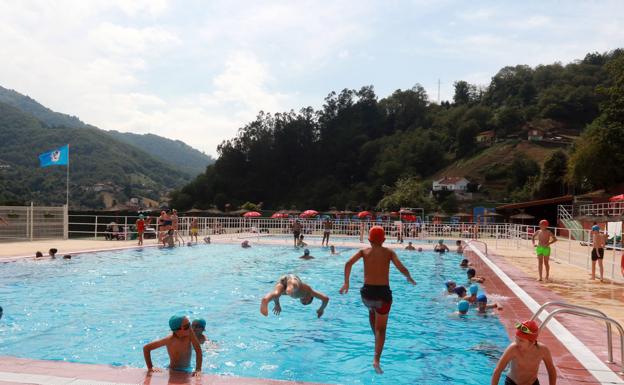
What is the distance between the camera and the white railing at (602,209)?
3668cm

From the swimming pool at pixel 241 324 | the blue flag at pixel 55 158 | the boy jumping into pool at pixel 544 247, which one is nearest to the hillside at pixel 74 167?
the blue flag at pixel 55 158

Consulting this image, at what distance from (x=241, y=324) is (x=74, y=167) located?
152m

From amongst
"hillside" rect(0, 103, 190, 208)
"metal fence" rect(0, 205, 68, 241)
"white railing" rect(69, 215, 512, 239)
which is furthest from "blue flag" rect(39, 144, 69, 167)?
"hillside" rect(0, 103, 190, 208)

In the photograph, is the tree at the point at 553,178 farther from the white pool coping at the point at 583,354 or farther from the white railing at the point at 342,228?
the white pool coping at the point at 583,354

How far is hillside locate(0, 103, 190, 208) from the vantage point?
120m

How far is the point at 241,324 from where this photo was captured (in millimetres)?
9812

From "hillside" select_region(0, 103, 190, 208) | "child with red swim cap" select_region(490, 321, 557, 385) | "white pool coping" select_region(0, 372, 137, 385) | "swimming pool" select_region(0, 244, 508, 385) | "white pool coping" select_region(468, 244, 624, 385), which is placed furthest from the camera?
"hillside" select_region(0, 103, 190, 208)

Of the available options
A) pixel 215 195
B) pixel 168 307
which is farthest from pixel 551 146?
pixel 168 307

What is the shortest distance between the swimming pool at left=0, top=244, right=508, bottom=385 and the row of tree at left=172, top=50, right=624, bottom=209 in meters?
73.7

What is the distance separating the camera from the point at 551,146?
9988 cm

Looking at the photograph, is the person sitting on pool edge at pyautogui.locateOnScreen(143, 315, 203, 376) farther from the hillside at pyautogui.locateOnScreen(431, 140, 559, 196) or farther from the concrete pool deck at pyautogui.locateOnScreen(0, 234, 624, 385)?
the hillside at pyautogui.locateOnScreen(431, 140, 559, 196)

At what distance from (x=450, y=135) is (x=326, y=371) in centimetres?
11634

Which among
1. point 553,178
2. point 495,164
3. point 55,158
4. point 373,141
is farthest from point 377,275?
point 373,141

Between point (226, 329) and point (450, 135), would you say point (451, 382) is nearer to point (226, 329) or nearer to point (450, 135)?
point (226, 329)
